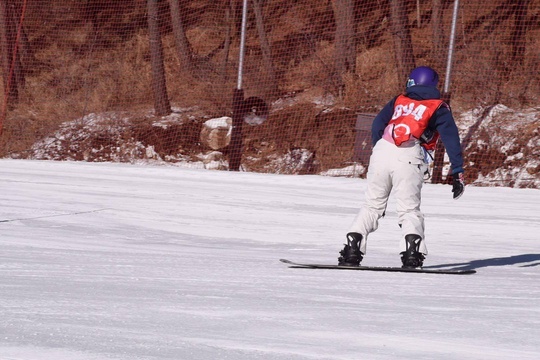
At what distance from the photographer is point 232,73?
18.7 m

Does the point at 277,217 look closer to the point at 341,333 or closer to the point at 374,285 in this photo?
the point at 374,285

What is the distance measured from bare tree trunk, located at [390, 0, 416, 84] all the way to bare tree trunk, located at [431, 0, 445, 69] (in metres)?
0.48

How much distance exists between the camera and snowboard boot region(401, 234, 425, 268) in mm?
6922

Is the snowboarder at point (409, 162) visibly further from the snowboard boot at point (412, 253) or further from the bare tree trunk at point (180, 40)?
the bare tree trunk at point (180, 40)

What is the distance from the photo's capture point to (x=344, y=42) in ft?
58.7

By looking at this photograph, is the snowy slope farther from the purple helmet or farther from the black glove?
the purple helmet

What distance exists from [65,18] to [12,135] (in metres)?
3.95

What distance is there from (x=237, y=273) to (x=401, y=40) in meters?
11.4

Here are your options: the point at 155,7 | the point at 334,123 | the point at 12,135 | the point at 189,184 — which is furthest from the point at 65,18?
the point at 189,184

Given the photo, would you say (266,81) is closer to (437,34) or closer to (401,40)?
(401,40)

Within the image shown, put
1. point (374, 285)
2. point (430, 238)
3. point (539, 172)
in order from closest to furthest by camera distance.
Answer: point (374, 285) → point (430, 238) → point (539, 172)

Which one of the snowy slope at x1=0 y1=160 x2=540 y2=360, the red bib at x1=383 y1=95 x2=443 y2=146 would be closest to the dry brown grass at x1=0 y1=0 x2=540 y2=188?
the snowy slope at x1=0 y1=160 x2=540 y2=360

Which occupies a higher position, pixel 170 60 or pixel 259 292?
pixel 170 60

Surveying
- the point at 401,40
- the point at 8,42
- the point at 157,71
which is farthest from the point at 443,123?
the point at 8,42
